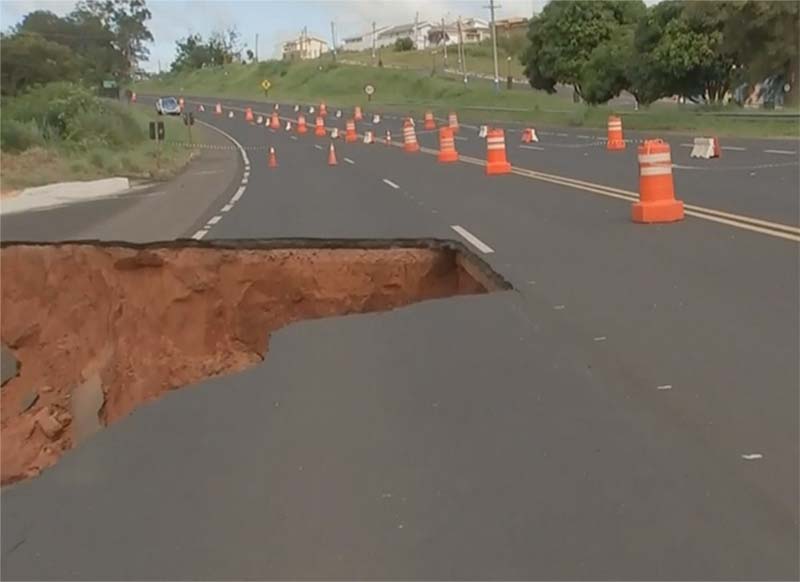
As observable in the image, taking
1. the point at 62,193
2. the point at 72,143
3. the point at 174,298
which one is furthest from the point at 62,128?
the point at 174,298

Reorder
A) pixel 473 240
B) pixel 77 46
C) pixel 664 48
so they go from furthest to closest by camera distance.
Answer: pixel 77 46 → pixel 664 48 → pixel 473 240

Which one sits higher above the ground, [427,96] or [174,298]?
[427,96]

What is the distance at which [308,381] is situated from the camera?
24.6 feet

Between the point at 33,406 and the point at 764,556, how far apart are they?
33.0 ft

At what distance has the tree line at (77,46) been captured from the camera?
57969 mm

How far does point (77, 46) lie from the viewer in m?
87.8

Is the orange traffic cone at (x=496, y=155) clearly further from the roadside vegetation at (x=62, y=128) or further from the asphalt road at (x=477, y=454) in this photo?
the asphalt road at (x=477, y=454)

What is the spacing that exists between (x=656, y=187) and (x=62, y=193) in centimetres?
1908

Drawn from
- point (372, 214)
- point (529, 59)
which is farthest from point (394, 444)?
point (529, 59)

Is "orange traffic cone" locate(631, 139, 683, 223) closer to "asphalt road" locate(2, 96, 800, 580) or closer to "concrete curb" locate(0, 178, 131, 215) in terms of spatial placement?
"asphalt road" locate(2, 96, 800, 580)

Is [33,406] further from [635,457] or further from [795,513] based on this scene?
[795,513]

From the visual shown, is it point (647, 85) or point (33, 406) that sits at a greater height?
point (647, 85)

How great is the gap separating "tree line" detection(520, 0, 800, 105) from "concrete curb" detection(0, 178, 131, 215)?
1082 inches

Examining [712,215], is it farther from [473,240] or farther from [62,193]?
[62,193]
